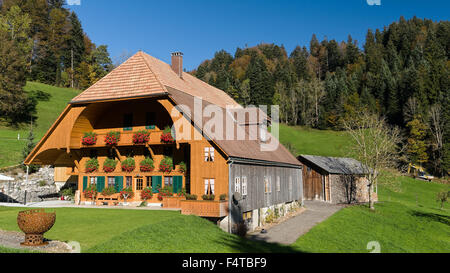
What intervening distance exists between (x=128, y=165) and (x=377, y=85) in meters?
81.8

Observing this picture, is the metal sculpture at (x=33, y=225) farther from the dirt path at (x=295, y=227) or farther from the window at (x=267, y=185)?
the window at (x=267, y=185)

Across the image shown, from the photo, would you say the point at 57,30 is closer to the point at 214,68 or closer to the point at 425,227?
the point at 214,68

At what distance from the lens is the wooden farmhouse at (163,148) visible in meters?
20.8

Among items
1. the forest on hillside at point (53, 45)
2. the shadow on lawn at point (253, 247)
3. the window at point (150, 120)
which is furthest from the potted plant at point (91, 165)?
the forest on hillside at point (53, 45)

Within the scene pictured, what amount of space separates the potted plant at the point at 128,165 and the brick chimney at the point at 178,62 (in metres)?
8.57

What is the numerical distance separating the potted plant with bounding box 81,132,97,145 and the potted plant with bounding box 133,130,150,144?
371 cm

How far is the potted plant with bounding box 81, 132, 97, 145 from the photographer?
2577cm

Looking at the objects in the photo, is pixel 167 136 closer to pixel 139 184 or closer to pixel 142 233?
pixel 139 184
